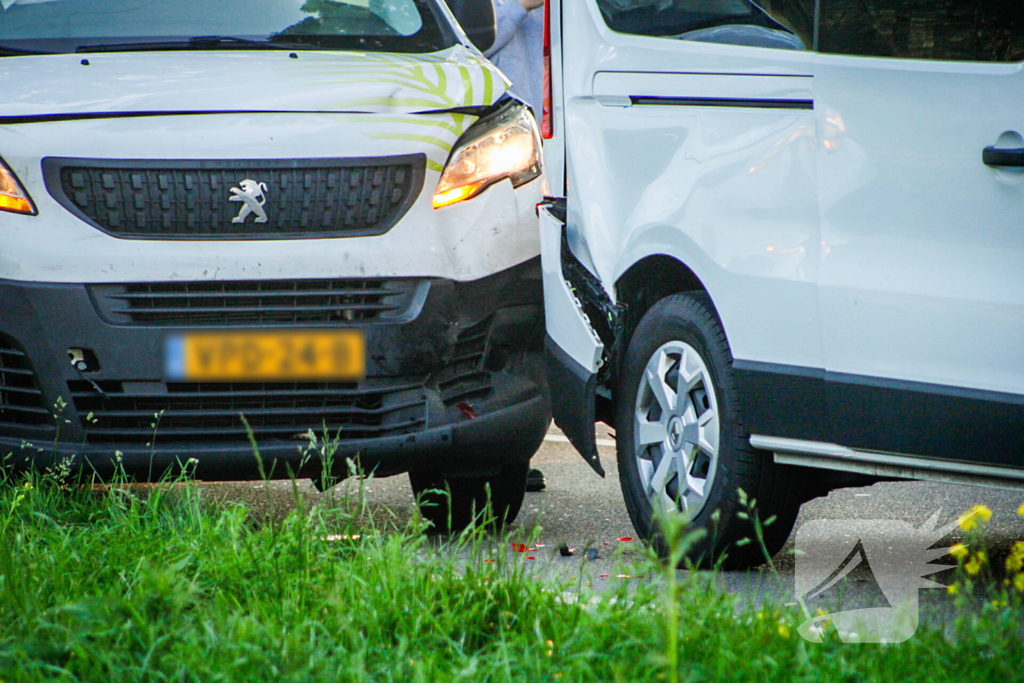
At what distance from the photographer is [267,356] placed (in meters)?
3.55

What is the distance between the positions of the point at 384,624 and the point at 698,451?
112 centimetres

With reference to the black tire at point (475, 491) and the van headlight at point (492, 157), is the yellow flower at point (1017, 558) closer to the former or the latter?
the black tire at point (475, 491)

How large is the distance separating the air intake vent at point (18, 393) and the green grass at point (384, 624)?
0.61 metres

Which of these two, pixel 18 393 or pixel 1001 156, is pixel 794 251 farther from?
pixel 18 393

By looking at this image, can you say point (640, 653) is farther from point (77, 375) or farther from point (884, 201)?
point (77, 375)

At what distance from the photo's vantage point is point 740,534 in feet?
10.4

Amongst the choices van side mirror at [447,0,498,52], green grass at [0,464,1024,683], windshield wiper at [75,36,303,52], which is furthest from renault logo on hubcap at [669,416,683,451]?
van side mirror at [447,0,498,52]

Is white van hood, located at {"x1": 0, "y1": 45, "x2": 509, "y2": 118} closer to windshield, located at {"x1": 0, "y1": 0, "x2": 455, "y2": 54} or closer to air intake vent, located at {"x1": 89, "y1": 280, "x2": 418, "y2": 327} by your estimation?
windshield, located at {"x1": 0, "y1": 0, "x2": 455, "y2": 54}

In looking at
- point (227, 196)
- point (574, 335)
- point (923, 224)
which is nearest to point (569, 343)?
point (574, 335)

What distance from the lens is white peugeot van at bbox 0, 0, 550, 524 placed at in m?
3.52

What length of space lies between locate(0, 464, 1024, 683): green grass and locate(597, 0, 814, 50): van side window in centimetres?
141

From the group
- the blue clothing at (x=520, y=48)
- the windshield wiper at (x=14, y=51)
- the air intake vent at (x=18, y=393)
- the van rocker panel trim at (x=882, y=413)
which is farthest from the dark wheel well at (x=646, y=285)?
the blue clothing at (x=520, y=48)

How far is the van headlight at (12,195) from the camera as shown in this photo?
3525 millimetres

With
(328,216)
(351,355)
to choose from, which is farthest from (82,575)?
(328,216)
